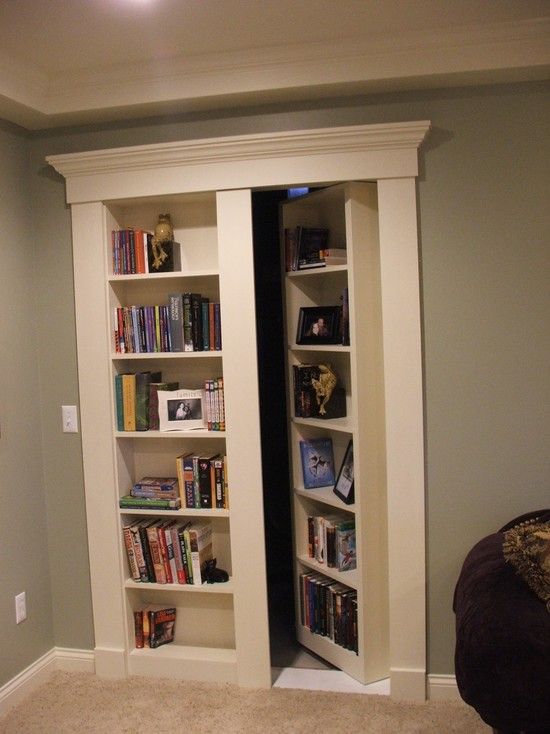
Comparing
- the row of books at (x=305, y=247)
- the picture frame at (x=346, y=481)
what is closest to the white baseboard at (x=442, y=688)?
the picture frame at (x=346, y=481)

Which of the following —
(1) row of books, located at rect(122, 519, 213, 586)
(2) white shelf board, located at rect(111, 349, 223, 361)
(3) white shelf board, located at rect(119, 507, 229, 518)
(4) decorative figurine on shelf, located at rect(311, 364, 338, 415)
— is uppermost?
(2) white shelf board, located at rect(111, 349, 223, 361)

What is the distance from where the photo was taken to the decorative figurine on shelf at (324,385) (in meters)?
2.87

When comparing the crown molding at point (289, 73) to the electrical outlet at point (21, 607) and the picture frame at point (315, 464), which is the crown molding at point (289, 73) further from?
the electrical outlet at point (21, 607)

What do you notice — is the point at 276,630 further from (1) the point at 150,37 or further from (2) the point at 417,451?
(1) the point at 150,37

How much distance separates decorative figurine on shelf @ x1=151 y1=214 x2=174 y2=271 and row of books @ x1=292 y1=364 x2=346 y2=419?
75 cm

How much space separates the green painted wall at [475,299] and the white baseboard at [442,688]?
41mm

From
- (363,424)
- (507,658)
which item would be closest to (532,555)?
(507,658)

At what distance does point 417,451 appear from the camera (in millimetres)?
2562

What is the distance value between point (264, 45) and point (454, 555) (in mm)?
2049

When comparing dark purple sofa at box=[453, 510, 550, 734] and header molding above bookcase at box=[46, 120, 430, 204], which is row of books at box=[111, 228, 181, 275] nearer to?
header molding above bookcase at box=[46, 120, 430, 204]

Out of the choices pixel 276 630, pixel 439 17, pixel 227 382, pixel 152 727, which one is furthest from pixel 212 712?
pixel 439 17

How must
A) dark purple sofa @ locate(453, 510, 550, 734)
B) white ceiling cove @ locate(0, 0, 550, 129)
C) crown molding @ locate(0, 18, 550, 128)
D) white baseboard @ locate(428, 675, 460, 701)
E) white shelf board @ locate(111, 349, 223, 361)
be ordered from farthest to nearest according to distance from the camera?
white shelf board @ locate(111, 349, 223, 361)
white baseboard @ locate(428, 675, 460, 701)
crown molding @ locate(0, 18, 550, 128)
white ceiling cove @ locate(0, 0, 550, 129)
dark purple sofa @ locate(453, 510, 550, 734)

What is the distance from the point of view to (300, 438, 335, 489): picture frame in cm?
302

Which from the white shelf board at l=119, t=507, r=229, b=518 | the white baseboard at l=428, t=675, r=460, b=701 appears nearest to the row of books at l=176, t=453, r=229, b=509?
the white shelf board at l=119, t=507, r=229, b=518
